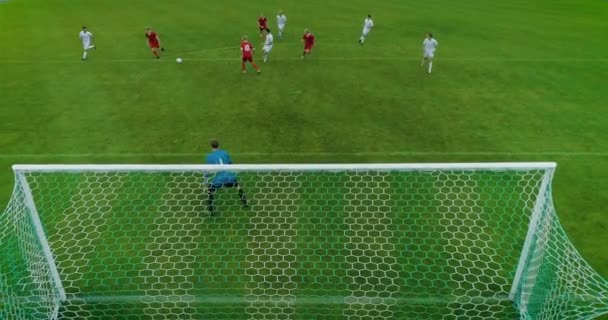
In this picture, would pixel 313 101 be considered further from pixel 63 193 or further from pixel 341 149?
pixel 63 193

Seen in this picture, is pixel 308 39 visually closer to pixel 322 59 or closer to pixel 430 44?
pixel 322 59

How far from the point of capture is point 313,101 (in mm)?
13234

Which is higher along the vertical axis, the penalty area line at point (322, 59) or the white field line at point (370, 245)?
the penalty area line at point (322, 59)

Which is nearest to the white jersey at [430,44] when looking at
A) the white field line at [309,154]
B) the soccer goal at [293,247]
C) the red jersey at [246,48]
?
the white field line at [309,154]

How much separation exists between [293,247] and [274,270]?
1.94 ft

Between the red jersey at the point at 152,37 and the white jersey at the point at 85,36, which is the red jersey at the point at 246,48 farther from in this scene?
the white jersey at the point at 85,36

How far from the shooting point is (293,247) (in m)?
7.46

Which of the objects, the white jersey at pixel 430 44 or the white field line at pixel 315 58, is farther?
the white field line at pixel 315 58

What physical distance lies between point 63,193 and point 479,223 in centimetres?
817

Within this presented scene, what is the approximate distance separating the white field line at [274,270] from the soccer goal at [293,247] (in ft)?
0.07

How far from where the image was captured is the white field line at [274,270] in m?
6.41

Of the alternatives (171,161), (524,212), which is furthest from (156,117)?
(524,212)

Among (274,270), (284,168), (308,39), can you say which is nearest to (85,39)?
(308,39)

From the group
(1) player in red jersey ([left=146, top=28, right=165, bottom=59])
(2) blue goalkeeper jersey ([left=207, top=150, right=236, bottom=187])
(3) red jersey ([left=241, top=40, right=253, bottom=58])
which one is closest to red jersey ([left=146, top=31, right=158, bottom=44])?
(1) player in red jersey ([left=146, top=28, right=165, bottom=59])
